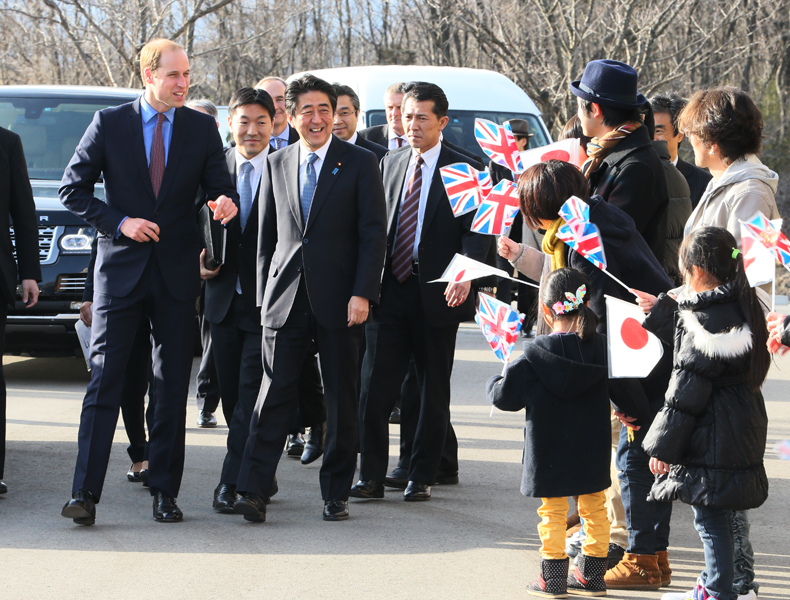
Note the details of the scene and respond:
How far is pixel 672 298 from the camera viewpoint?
3.96 m

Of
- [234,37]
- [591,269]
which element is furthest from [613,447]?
[234,37]

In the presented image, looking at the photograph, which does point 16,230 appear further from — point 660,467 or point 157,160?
point 660,467

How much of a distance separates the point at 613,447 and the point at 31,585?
2.55 metres

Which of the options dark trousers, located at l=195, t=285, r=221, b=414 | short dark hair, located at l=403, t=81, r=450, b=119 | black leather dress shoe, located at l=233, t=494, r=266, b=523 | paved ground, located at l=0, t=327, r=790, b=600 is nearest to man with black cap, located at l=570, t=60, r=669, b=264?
short dark hair, located at l=403, t=81, r=450, b=119

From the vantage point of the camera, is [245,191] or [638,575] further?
[245,191]

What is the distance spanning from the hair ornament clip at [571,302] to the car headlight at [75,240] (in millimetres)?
5080

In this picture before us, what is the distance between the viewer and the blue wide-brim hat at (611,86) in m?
4.52

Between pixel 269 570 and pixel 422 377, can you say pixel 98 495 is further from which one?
pixel 422 377

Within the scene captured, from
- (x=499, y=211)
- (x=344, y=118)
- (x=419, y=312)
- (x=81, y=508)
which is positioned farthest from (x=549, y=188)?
(x=344, y=118)

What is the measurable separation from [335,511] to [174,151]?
196 centimetres

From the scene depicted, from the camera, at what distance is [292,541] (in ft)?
15.6

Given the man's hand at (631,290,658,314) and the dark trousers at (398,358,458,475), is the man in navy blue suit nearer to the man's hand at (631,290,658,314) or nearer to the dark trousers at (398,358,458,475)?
the dark trousers at (398,358,458,475)

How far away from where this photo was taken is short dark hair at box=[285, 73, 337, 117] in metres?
5.16

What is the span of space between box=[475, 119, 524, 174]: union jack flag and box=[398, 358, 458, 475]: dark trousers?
1.34 m
